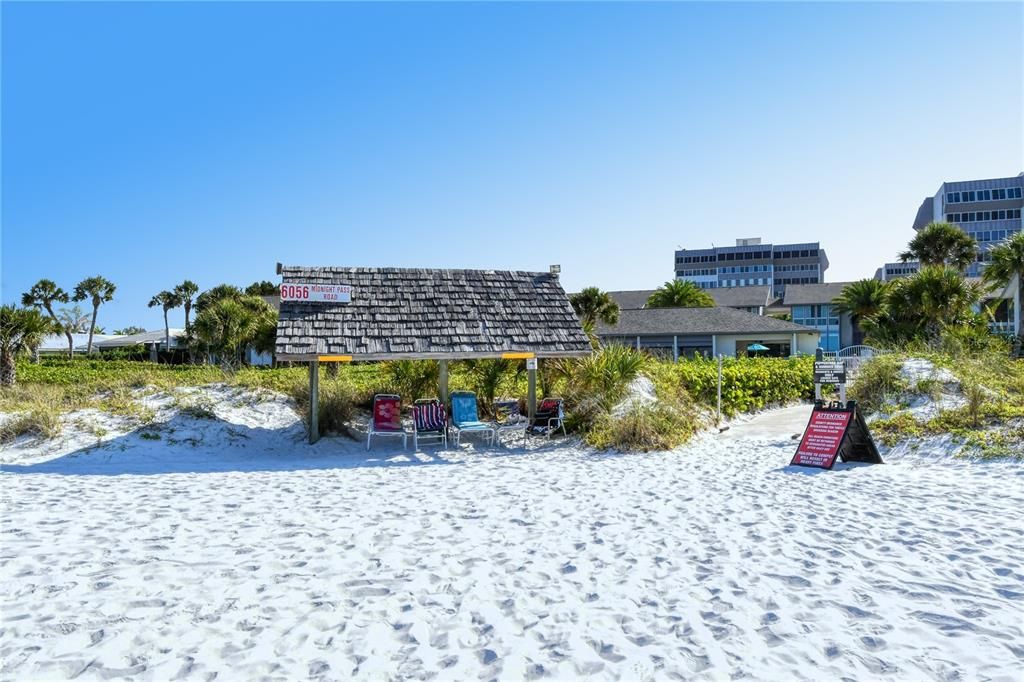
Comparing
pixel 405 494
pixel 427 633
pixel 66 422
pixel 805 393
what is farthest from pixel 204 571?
pixel 805 393

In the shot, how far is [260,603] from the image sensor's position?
461cm

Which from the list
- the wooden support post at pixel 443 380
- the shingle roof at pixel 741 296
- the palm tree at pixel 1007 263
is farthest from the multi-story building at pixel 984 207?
the wooden support post at pixel 443 380

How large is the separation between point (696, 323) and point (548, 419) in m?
26.7

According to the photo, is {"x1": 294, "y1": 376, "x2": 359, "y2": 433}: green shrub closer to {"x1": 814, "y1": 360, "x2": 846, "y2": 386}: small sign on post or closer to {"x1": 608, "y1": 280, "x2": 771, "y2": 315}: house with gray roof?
{"x1": 814, "y1": 360, "x2": 846, "y2": 386}: small sign on post

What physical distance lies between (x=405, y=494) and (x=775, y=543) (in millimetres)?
4380

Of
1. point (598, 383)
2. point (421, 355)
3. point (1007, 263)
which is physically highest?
point (1007, 263)

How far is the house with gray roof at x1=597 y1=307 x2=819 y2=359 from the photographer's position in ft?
119

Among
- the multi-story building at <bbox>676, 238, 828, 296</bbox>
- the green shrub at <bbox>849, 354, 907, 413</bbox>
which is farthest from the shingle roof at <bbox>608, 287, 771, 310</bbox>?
the green shrub at <bbox>849, 354, 907, 413</bbox>

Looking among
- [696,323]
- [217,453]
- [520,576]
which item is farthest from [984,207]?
[520,576]

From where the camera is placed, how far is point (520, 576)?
5.15 metres

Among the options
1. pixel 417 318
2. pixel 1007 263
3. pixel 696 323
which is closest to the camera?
pixel 417 318

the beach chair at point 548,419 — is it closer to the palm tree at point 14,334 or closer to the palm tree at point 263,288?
the palm tree at point 14,334

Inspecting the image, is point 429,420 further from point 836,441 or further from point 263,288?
point 263,288

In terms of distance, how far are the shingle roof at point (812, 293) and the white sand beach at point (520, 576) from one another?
46.3 m
